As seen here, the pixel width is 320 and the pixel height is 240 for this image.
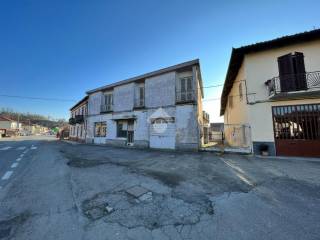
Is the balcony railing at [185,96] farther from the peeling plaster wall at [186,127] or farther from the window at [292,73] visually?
the window at [292,73]

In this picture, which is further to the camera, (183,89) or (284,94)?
(183,89)

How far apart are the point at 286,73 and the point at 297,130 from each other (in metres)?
3.53

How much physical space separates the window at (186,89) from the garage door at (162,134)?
2.53m

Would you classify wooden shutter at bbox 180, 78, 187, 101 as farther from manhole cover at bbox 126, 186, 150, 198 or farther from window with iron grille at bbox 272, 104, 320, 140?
manhole cover at bbox 126, 186, 150, 198

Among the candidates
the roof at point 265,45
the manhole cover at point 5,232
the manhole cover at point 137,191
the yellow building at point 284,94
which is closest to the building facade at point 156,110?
the roof at point 265,45

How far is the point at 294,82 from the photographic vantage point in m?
8.88

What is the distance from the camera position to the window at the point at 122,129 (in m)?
16.3

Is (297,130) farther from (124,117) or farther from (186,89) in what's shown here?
(124,117)

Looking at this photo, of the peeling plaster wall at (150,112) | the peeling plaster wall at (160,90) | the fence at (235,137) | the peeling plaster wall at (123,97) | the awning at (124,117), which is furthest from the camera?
the peeling plaster wall at (123,97)

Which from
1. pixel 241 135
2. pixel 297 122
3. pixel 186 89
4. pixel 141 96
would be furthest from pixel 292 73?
pixel 141 96

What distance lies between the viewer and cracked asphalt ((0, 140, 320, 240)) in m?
2.49

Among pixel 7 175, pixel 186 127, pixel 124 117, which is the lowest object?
pixel 7 175

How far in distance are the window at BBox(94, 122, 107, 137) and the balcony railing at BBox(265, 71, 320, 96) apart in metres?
16.6

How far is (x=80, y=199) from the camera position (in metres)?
3.68
